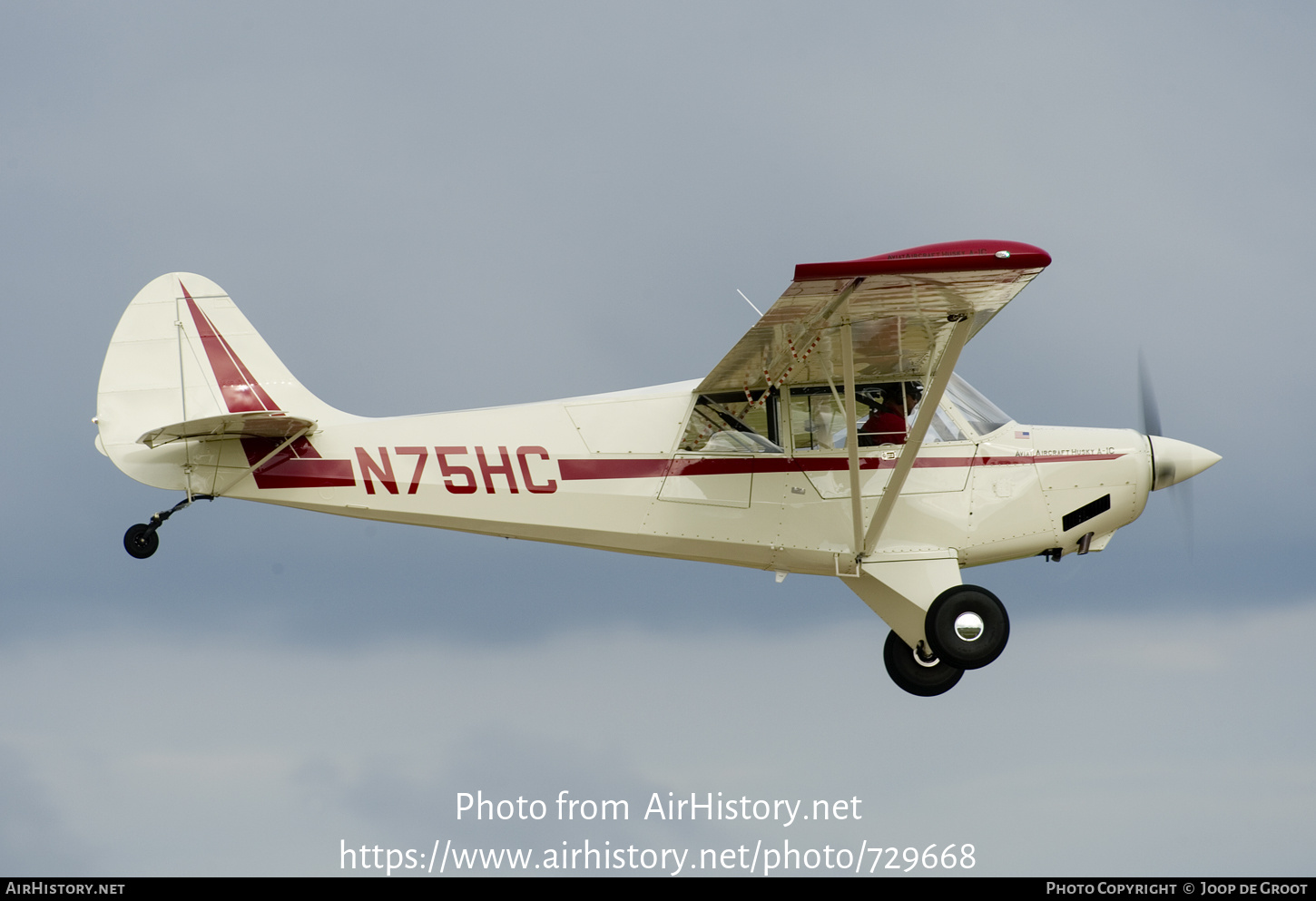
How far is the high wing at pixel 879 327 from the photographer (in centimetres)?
995

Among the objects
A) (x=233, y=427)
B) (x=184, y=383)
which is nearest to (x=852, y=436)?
(x=233, y=427)

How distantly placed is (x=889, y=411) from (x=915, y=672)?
8.02ft

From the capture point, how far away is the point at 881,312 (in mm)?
10969

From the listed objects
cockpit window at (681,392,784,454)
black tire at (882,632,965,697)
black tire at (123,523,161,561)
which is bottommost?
black tire at (882,632,965,697)

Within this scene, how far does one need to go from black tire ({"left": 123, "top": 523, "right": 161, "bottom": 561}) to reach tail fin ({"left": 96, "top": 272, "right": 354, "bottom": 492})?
0.49m

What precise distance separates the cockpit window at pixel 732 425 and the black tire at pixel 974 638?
1.94 meters

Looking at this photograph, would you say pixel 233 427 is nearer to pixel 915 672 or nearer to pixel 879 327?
pixel 879 327

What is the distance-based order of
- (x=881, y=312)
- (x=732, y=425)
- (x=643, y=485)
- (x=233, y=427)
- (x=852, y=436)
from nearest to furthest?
(x=881, y=312) → (x=852, y=436) → (x=233, y=427) → (x=643, y=485) → (x=732, y=425)

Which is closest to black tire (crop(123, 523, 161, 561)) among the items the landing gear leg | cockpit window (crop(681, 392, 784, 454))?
the landing gear leg

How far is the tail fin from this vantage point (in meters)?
12.0

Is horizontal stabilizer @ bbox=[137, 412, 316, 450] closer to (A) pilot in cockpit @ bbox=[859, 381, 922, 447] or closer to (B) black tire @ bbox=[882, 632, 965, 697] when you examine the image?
(A) pilot in cockpit @ bbox=[859, 381, 922, 447]

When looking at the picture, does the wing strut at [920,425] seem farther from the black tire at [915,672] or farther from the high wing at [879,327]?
the black tire at [915,672]

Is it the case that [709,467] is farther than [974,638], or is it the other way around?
[709,467]

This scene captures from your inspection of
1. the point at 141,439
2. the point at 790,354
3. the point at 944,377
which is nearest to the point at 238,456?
the point at 141,439
